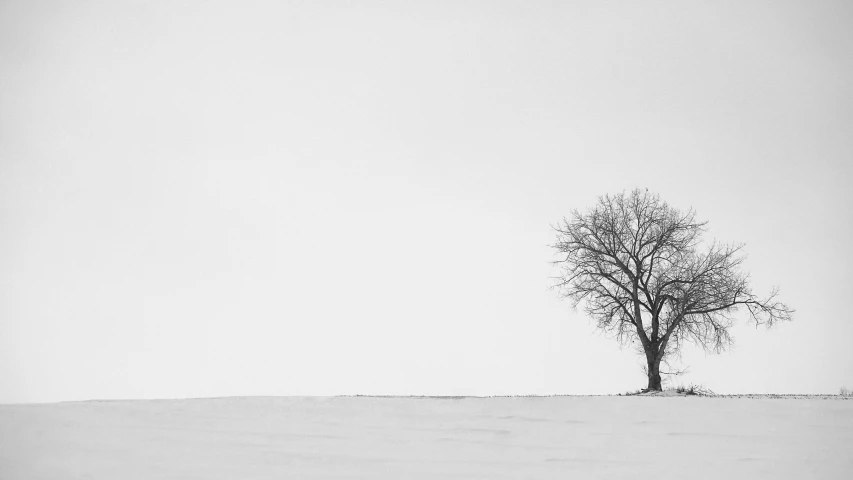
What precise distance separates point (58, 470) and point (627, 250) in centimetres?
1610

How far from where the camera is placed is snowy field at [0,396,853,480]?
688 cm

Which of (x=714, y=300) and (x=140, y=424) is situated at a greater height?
(x=714, y=300)

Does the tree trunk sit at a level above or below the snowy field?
above

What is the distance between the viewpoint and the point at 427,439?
8562 mm

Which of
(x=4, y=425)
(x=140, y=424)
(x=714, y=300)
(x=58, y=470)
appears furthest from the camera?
(x=714, y=300)

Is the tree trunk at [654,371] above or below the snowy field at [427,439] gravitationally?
above

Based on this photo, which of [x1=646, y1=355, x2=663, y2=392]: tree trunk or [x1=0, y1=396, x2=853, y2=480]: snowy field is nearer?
[x1=0, y1=396, x2=853, y2=480]: snowy field

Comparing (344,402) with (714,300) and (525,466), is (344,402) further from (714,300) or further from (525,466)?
(714,300)

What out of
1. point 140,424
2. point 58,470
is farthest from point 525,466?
point 140,424

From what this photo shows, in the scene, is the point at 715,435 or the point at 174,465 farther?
the point at 715,435

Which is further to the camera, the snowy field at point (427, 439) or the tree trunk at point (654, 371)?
the tree trunk at point (654, 371)

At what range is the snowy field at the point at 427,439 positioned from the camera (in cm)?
688

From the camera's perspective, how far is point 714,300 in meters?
18.8

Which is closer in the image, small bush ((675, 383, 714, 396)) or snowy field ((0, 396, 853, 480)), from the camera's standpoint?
snowy field ((0, 396, 853, 480))
